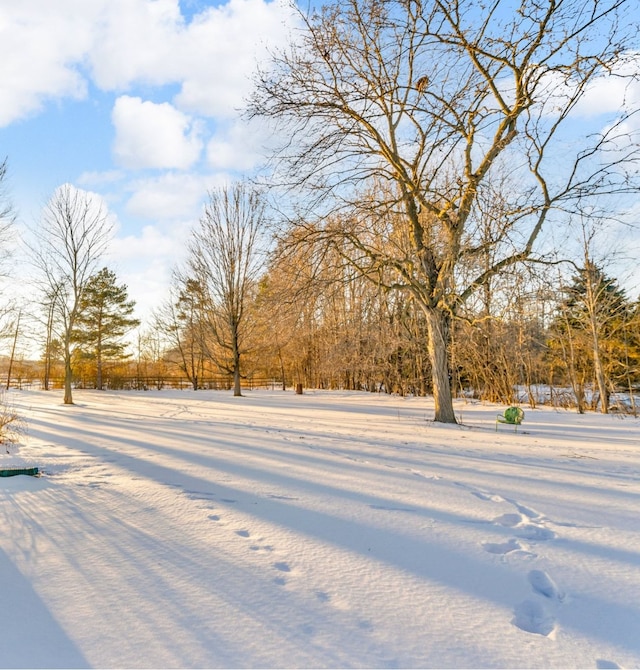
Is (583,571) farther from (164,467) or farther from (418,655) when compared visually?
(164,467)

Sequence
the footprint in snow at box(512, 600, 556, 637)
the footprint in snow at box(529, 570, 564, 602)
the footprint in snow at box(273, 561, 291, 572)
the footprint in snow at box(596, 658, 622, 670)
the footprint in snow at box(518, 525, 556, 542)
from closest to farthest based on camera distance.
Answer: the footprint in snow at box(596, 658, 622, 670) < the footprint in snow at box(512, 600, 556, 637) < the footprint in snow at box(529, 570, 564, 602) < the footprint in snow at box(273, 561, 291, 572) < the footprint in snow at box(518, 525, 556, 542)

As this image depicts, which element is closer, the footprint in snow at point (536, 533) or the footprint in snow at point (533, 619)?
the footprint in snow at point (533, 619)

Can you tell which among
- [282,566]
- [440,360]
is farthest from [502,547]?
[440,360]

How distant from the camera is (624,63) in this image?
6.55 metres

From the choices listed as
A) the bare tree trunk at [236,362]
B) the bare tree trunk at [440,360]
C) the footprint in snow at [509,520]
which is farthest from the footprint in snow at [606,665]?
the bare tree trunk at [236,362]

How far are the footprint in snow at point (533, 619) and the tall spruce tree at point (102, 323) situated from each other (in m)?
28.4

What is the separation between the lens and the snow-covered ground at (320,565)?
1554 mm

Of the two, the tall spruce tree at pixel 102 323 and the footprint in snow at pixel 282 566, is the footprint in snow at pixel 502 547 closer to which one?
the footprint in snow at pixel 282 566

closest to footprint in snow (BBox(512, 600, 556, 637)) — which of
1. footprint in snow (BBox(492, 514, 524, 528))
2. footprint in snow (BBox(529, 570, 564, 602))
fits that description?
footprint in snow (BBox(529, 570, 564, 602))

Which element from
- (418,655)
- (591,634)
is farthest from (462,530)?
(418,655)

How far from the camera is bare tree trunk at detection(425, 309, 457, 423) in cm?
873

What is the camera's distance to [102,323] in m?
26.6

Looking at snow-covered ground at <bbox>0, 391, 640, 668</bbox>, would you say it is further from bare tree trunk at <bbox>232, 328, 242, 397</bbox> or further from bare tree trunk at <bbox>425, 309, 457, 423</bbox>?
bare tree trunk at <bbox>232, 328, 242, 397</bbox>

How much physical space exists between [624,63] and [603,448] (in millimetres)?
6265
